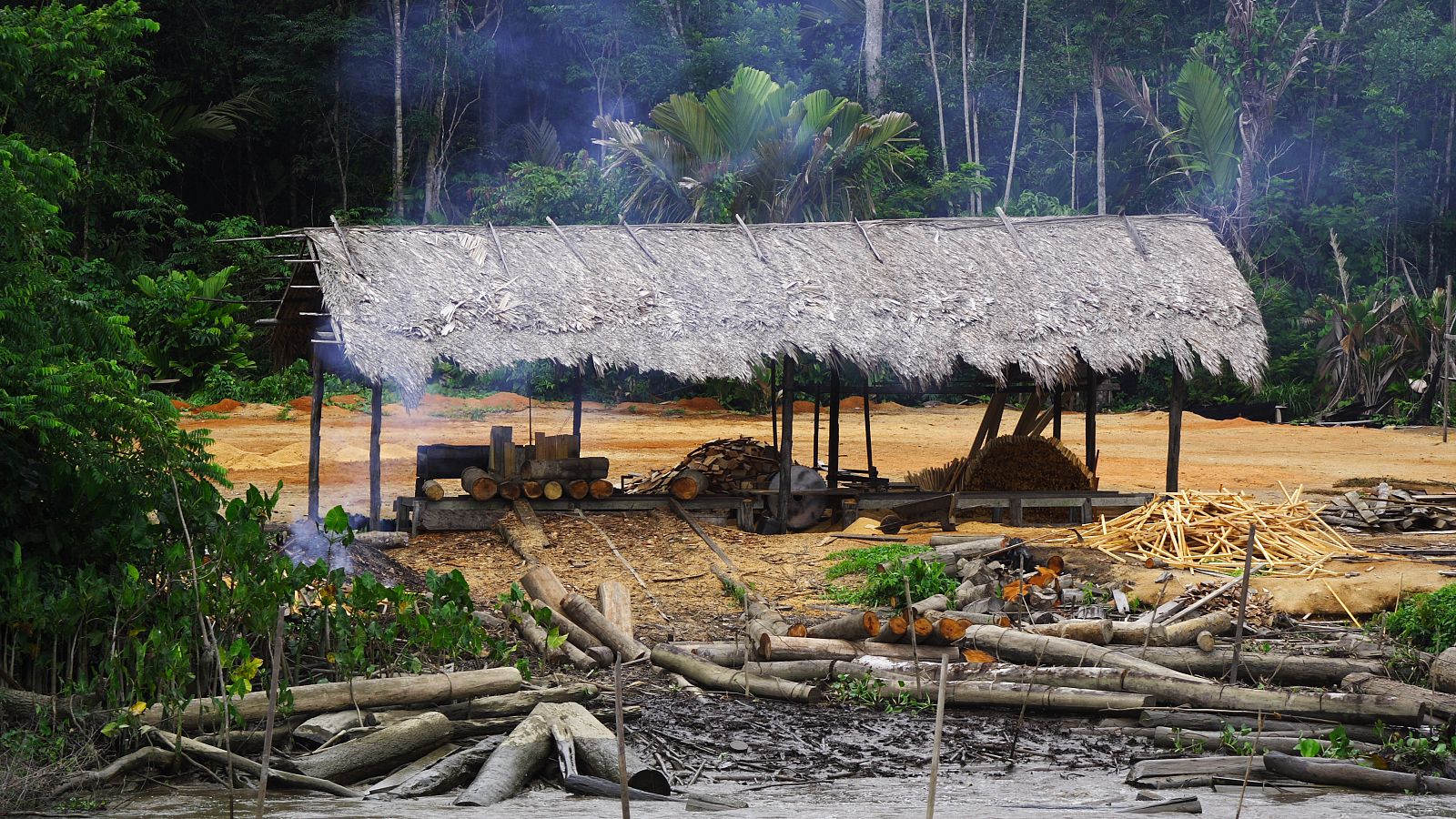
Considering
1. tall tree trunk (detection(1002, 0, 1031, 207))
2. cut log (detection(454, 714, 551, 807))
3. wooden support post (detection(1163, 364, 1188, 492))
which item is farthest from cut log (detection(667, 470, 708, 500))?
tall tree trunk (detection(1002, 0, 1031, 207))

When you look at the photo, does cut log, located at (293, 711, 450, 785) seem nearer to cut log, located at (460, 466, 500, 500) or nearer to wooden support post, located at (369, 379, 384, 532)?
wooden support post, located at (369, 379, 384, 532)

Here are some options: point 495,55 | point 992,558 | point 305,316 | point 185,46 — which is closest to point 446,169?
point 495,55

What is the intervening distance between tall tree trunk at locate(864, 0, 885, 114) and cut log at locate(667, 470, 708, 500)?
1745 cm

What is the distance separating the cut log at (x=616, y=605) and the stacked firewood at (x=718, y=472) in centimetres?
351

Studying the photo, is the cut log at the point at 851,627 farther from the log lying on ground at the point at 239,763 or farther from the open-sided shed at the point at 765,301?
the open-sided shed at the point at 765,301

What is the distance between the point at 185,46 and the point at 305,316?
18.2 meters

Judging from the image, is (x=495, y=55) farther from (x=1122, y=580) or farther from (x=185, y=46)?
(x=1122, y=580)

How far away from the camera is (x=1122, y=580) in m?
9.66

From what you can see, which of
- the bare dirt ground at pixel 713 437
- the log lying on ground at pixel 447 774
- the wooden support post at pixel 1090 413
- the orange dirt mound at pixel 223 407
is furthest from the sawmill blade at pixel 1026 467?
the orange dirt mound at pixel 223 407

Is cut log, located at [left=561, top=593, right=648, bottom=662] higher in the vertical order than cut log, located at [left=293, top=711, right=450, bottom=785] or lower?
higher

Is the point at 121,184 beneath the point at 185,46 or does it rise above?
beneath

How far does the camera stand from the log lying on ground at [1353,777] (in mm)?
5953

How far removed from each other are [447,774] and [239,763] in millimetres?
868

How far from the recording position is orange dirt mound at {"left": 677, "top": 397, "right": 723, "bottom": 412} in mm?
24458
